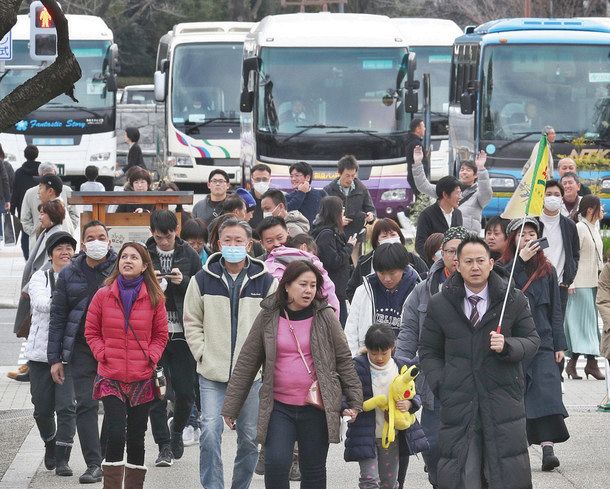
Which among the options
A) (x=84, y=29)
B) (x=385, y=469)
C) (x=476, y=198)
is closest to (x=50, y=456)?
(x=385, y=469)

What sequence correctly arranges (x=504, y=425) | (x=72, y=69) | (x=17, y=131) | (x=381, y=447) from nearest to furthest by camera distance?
(x=504, y=425) → (x=381, y=447) → (x=72, y=69) → (x=17, y=131)

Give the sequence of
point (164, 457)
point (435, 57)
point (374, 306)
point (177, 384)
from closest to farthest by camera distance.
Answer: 1. point (374, 306)
2. point (177, 384)
3. point (164, 457)
4. point (435, 57)

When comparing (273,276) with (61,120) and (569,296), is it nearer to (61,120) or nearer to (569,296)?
(569,296)

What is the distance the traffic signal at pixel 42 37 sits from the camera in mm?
16078

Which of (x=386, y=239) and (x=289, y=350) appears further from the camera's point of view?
(x=386, y=239)

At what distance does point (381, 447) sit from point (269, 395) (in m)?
0.91

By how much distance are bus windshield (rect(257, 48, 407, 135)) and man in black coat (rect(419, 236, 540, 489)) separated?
15175 mm

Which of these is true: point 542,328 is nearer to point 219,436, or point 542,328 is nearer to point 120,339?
point 219,436

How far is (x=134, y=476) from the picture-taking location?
8.90 m

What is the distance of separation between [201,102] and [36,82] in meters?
20.2

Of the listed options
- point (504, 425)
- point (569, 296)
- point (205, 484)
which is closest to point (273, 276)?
point (205, 484)

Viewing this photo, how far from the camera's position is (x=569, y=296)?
45.0 ft

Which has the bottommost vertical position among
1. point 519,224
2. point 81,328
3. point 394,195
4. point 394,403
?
point 394,195

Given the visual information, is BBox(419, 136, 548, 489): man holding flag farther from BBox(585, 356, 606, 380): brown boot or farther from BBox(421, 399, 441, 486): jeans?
BBox(585, 356, 606, 380): brown boot
